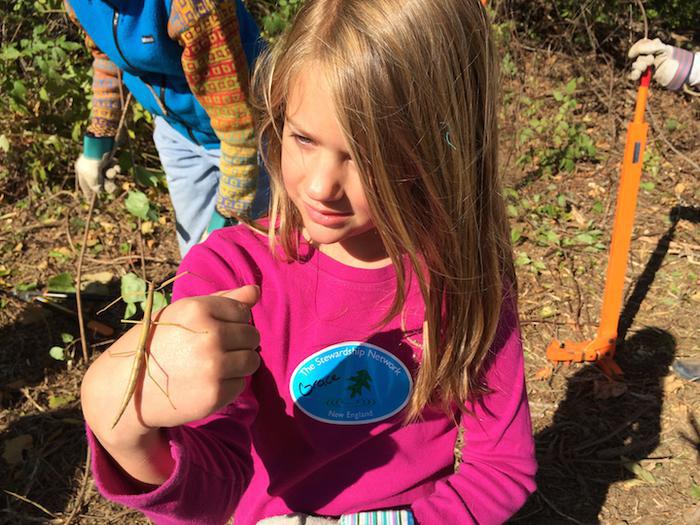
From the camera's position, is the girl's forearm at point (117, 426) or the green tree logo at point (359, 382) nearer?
the girl's forearm at point (117, 426)

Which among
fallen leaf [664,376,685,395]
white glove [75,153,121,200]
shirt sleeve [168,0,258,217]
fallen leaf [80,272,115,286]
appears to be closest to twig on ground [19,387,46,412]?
fallen leaf [80,272,115,286]

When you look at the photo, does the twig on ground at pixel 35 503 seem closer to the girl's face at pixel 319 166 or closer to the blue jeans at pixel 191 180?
the blue jeans at pixel 191 180

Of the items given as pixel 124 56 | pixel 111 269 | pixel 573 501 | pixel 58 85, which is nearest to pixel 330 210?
pixel 124 56

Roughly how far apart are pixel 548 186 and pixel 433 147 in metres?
3.36

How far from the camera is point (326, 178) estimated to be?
1.08 m

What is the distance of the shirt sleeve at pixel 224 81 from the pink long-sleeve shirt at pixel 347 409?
764 mm

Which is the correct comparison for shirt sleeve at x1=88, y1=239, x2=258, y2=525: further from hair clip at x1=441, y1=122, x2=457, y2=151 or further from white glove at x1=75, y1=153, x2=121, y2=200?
white glove at x1=75, y1=153, x2=121, y2=200

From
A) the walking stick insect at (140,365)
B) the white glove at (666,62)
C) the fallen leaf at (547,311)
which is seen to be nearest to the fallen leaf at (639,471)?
the fallen leaf at (547,311)

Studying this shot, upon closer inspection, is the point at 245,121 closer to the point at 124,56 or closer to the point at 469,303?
the point at 124,56

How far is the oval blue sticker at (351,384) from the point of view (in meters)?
1.29

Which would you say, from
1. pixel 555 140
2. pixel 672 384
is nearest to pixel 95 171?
pixel 672 384

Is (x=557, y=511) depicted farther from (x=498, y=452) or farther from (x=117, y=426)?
(x=117, y=426)

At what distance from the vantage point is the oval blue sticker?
4.24ft

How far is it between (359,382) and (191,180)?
5.03ft
